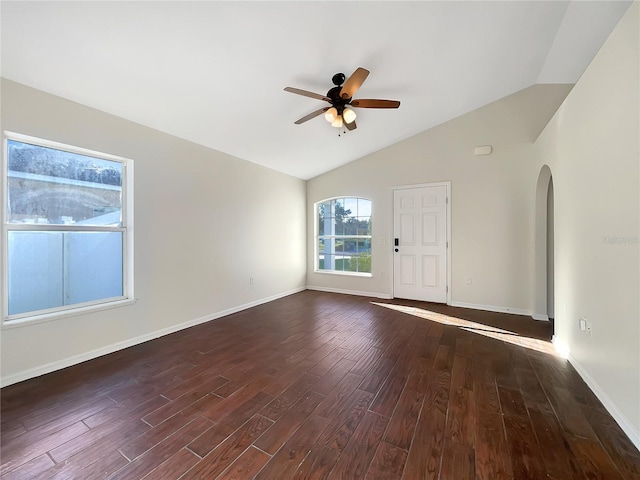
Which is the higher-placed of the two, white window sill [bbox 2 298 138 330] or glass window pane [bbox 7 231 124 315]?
glass window pane [bbox 7 231 124 315]

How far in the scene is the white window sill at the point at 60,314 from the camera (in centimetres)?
225

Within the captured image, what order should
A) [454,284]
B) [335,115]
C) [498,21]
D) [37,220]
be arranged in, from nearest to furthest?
[37,220], [498,21], [335,115], [454,284]

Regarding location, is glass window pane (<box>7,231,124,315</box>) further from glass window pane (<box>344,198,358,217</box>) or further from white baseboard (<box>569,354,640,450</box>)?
white baseboard (<box>569,354,640,450</box>)

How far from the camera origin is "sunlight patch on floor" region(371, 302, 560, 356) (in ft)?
9.71

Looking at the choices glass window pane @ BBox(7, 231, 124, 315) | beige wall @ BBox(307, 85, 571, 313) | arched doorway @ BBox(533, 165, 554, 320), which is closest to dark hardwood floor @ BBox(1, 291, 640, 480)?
glass window pane @ BBox(7, 231, 124, 315)

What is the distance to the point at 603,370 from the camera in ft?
6.48

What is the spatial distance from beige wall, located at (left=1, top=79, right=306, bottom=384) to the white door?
232 centimetres

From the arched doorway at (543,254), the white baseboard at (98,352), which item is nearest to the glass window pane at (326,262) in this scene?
the white baseboard at (98,352)

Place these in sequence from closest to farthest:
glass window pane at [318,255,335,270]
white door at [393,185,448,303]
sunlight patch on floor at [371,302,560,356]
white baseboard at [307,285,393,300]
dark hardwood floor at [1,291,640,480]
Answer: dark hardwood floor at [1,291,640,480], sunlight patch on floor at [371,302,560,356], white door at [393,185,448,303], white baseboard at [307,285,393,300], glass window pane at [318,255,335,270]

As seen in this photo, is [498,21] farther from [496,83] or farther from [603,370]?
[603,370]

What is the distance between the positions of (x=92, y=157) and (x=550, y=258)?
6089 mm

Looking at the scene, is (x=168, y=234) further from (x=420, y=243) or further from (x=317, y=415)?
(x=420, y=243)

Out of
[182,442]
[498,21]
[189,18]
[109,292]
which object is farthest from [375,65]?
[109,292]

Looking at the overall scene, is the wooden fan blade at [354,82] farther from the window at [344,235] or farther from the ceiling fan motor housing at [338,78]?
the window at [344,235]
